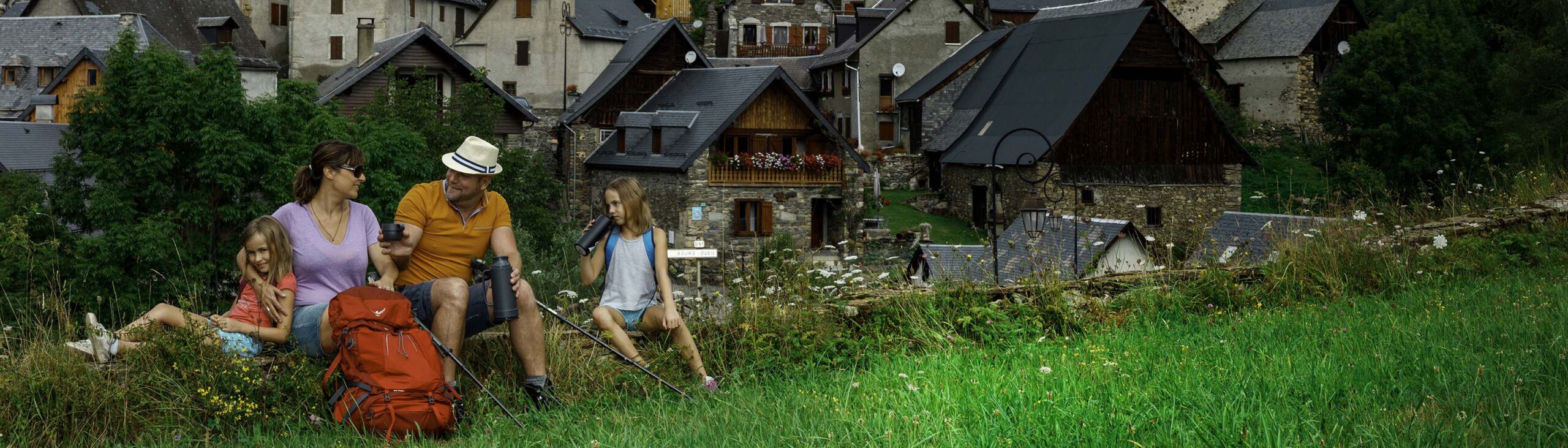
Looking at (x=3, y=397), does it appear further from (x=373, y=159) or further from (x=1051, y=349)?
(x=373, y=159)

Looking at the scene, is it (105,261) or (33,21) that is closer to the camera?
(105,261)

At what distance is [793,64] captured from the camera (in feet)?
178

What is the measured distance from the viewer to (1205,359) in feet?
19.0

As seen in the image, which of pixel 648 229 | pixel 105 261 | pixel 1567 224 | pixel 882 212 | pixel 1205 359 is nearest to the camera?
pixel 1205 359

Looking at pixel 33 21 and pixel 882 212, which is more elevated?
pixel 33 21

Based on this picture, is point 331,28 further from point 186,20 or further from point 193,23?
point 186,20

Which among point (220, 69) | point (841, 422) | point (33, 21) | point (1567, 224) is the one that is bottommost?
point (841, 422)

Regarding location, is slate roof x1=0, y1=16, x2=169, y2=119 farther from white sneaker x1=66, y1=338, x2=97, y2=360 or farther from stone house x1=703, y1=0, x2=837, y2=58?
white sneaker x1=66, y1=338, x2=97, y2=360

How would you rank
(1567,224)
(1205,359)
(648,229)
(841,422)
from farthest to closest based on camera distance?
(1567,224) < (648,229) < (1205,359) < (841,422)

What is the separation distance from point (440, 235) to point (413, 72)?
32.9 m

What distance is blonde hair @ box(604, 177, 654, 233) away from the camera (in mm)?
Result: 6773

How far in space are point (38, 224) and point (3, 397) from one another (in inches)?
896

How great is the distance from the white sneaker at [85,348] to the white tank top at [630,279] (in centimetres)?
225

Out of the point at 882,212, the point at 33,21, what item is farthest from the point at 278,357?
the point at 33,21
